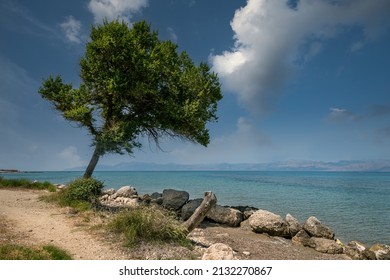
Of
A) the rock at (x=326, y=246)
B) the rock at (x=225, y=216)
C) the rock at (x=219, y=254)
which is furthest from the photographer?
the rock at (x=225, y=216)

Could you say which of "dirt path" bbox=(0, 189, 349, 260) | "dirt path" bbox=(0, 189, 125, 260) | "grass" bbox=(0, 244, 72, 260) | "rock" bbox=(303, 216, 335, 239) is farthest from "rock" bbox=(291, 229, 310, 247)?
"grass" bbox=(0, 244, 72, 260)

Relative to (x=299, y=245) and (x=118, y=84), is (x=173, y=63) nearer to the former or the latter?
(x=118, y=84)

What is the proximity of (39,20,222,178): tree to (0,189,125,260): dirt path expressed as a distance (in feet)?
21.8

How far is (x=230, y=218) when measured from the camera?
20.2 metres

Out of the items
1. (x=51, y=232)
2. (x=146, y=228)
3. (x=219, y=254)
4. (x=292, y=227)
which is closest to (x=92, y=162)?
(x=51, y=232)

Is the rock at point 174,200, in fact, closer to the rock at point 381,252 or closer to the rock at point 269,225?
the rock at point 269,225

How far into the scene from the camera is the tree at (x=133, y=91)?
810 inches

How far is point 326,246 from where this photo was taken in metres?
16.6

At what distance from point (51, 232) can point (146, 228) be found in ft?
13.5

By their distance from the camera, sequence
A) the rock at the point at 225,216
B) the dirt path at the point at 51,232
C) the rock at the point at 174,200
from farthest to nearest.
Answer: the rock at the point at 174,200, the rock at the point at 225,216, the dirt path at the point at 51,232

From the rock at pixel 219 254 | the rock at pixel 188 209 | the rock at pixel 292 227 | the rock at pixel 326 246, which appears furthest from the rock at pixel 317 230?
the rock at pixel 219 254

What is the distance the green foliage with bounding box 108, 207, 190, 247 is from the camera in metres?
11.1

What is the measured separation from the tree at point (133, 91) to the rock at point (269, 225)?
7487 millimetres

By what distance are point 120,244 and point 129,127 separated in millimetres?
12353
